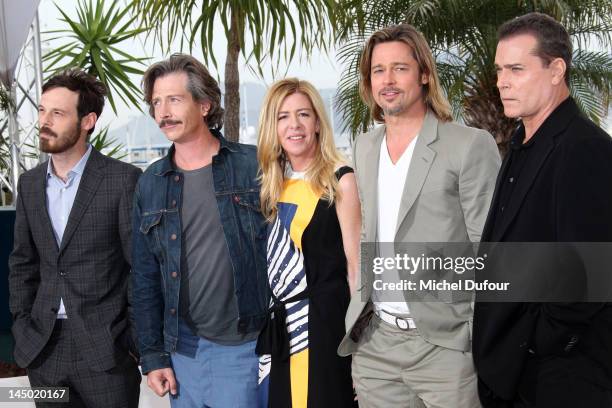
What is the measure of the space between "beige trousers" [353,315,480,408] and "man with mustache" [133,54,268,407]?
41 cm

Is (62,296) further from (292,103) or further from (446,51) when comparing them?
(446,51)

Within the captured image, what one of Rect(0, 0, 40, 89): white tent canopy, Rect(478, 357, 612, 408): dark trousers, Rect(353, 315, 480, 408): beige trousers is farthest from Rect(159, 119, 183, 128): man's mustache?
Rect(0, 0, 40, 89): white tent canopy

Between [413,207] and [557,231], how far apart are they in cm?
53

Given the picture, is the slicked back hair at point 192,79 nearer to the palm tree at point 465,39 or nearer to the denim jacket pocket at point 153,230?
the denim jacket pocket at point 153,230

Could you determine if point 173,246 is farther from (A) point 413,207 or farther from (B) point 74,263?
(A) point 413,207

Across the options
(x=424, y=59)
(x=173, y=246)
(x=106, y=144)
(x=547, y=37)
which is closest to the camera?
(x=547, y=37)

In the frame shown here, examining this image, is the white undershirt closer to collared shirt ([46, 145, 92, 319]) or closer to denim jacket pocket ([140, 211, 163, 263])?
denim jacket pocket ([140, 211, 163, 263])

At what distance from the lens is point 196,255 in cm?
258

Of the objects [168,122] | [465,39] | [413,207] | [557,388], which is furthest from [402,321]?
[465,39]

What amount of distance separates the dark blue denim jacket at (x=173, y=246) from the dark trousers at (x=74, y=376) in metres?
0.17

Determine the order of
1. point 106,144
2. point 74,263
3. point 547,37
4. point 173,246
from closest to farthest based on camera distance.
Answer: point 547,37 < point 173,246 < point 74,263 < point 106,144

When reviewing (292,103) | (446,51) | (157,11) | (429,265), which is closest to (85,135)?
(292,103)

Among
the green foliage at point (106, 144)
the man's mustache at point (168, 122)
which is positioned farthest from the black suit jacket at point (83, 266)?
the green foliage at point (106, 144)

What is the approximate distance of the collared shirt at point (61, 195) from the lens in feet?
9.02
